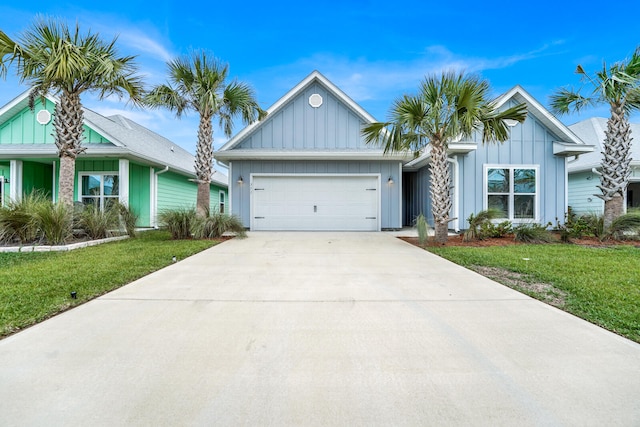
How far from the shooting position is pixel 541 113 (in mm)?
10758

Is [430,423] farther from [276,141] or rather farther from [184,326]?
[276,141]

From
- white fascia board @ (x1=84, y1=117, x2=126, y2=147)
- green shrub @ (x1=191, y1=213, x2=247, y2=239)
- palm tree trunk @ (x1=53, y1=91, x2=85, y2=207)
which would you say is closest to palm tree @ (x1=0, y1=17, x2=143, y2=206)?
palm tree trunk @ (x1=53, y1=91, x2=85, y2=207)

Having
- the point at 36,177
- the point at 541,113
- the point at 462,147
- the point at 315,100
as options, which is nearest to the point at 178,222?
the point at 315,100

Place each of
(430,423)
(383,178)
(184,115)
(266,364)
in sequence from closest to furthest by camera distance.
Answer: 1. (430,423)
2. (266,364)
3. (184,115)
4. (383,178)

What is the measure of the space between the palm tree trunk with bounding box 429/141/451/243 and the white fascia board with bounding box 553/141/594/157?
5903 mm

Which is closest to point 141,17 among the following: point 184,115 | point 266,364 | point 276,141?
point 184,115

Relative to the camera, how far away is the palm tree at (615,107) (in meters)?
8.30

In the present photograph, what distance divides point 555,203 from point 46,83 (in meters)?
15.9

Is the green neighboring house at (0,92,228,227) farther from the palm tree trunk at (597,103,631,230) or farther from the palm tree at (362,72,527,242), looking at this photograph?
the palm tree trunk at (597,103,631,230)

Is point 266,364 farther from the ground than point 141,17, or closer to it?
closer to it

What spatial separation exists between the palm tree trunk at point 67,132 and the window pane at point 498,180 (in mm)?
12859

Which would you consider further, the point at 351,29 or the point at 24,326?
the point at 351,29

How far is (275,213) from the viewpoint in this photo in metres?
11.7

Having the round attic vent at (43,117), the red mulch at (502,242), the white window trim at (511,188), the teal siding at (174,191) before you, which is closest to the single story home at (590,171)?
the white window trim at (511,188)
